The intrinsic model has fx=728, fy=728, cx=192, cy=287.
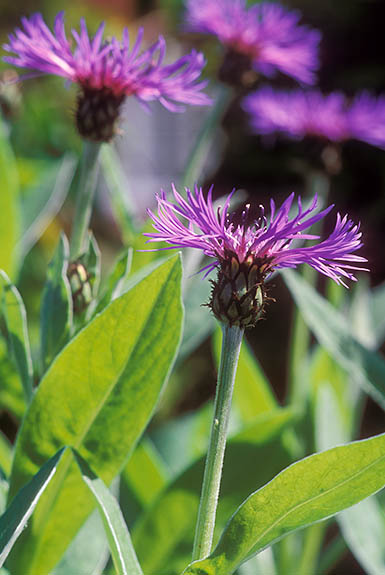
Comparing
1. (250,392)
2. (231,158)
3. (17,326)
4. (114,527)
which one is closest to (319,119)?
(250,392)

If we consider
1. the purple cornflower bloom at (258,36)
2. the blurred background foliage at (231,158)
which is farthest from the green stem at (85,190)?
the blurred background foliage at (231,158)

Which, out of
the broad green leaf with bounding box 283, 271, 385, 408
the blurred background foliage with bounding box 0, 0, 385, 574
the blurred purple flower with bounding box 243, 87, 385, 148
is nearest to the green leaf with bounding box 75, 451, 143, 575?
the broad green leaf with bounding box 283, 271, 385, 408

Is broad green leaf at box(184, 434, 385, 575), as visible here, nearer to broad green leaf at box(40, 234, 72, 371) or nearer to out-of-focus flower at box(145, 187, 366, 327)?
out-of-focus flower at box(145, 187, 366, 327)

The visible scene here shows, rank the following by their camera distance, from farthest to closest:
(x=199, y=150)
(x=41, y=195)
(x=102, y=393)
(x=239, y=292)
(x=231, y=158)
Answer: (x=231, y=158) < (x=41, y=195) < (x=199, y=150) < (x=102, y=393) < (x=239, y=292)

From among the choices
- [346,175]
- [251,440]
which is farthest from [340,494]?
[346,175]

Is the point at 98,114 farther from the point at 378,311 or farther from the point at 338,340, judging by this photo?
the point at 378,311

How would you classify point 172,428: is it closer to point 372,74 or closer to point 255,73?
point 255,73

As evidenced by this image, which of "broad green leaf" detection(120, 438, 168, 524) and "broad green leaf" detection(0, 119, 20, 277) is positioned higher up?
"broad green leaf" detection(0, 119, 20, 277)
